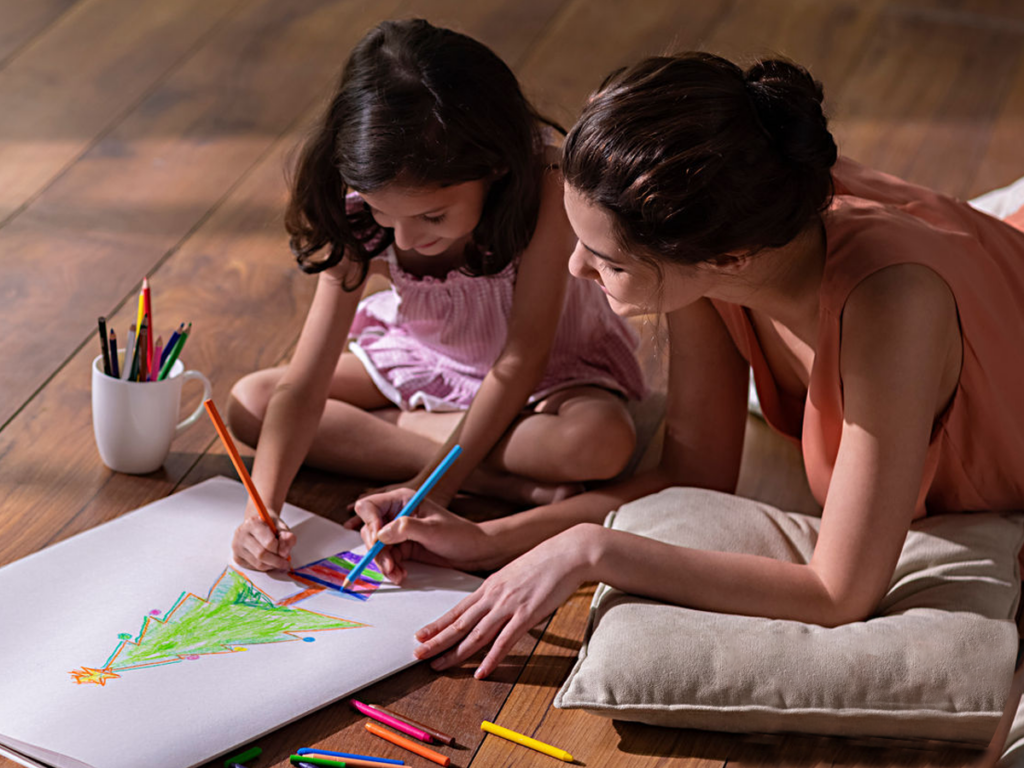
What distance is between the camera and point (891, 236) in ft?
3.65

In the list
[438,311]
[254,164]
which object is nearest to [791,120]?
[438,311]

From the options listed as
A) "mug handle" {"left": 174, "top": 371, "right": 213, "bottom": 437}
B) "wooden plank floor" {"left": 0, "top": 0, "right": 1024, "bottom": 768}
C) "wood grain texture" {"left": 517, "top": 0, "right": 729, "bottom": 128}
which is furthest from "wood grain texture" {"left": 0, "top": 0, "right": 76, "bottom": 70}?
"mug handle" {"left": 174, "top": 371, "right": 213, "bottom": 437}

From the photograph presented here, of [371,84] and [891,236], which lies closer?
[891,236]

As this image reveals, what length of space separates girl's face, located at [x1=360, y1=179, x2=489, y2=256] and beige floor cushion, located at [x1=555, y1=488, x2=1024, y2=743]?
40cm

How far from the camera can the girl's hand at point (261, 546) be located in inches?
47.3

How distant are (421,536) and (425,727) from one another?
0.67ft

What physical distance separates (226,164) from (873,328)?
1328 mm

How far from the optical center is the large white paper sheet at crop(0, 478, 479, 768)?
3.30 ft

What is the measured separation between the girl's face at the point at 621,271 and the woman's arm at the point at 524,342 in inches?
10.4

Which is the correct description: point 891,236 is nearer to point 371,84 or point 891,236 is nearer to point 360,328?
point 371,84

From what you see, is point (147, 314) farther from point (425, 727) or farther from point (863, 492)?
point (863, 492)

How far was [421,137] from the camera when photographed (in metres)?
1.20

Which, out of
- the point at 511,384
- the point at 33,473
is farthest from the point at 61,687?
the point at 511,384

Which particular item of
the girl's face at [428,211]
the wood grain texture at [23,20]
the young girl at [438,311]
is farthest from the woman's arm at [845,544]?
the wood grain texture at [23,20]
